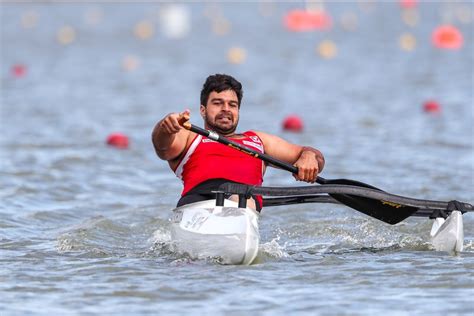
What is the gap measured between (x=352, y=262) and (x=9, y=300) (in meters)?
2.62

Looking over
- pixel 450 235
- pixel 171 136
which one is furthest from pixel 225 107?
pixel 450 235

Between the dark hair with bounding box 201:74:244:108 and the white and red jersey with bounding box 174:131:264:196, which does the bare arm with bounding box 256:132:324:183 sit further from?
the dark hair with bounding box 201:74:244:108

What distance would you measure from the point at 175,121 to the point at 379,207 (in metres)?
2.02

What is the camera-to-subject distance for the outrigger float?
27.3 feet

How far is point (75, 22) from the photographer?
57.3 meters

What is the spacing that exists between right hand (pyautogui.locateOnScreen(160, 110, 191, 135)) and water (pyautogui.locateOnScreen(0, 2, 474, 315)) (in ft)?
3.34

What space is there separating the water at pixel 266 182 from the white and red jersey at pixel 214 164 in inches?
22.9

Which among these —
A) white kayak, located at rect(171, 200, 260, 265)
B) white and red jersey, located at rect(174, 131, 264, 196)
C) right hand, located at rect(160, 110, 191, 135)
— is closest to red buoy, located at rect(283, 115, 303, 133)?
white and red jersey, located at rect(174, 131, 264, 196)

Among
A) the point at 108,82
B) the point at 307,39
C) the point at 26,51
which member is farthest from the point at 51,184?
the point at 307,39

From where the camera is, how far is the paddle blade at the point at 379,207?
9.18 meters

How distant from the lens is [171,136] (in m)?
8.56

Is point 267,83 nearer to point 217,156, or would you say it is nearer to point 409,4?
point 217,156

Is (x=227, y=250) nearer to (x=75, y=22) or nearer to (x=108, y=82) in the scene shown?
(x=108, y=82)

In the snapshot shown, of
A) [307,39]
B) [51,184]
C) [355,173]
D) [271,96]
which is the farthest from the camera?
[307,39]
